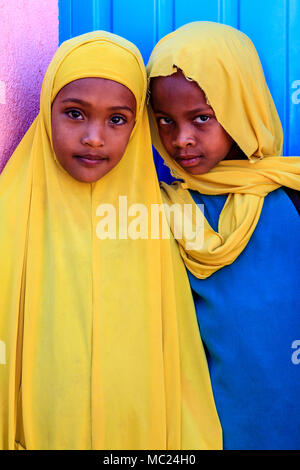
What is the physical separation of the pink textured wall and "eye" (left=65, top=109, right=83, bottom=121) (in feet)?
0.97

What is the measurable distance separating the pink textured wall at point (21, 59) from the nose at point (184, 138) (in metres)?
0.55

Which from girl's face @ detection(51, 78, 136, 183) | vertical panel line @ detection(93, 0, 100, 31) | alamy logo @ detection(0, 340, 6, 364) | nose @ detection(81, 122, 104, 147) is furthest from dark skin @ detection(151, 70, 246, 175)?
alamy logo @ detection(0, 340, 6, 364)

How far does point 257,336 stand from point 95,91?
0.81m

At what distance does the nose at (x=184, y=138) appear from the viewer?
1764 mm

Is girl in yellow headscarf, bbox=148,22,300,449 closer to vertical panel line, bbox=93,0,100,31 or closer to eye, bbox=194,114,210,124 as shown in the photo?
eye, bbox=194,114,210,124

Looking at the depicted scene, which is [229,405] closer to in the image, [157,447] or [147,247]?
[157,447]

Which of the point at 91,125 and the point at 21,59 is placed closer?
the point at 91,125

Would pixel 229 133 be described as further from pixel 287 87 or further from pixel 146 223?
pixel 287 87

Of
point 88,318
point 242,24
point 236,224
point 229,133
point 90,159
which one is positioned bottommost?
point 88,318

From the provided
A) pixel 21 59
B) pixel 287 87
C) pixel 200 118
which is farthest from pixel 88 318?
pixel 287 87

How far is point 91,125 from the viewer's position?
1677 millimetres

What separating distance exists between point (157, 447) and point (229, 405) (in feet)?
0.77

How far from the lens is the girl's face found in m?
1.67

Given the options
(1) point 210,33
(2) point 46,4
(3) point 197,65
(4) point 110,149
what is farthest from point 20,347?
(2) point 46,4
